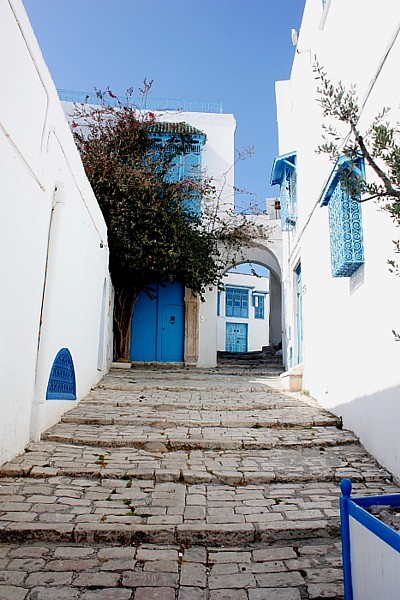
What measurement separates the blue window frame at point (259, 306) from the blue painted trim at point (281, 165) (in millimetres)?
11791

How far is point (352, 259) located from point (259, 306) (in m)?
18.1

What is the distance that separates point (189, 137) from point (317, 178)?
6671 mm

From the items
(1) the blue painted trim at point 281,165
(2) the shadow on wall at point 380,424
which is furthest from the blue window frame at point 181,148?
(2) the shadow on wall at point 380,424

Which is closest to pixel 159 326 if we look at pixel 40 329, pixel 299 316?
pixel 299 316

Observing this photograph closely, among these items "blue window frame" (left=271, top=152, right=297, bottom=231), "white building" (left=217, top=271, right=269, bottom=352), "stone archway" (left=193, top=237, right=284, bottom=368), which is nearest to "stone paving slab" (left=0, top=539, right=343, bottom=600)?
"blue window frame" (left=271, top=152, right=297, bottom=231)

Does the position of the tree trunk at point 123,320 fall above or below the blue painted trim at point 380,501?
above

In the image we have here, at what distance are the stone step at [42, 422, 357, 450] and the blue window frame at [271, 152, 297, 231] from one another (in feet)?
18.3

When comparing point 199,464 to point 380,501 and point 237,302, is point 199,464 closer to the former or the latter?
point 380,501

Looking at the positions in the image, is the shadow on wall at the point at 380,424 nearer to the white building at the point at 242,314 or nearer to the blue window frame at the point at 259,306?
the white building at the point at 242,314

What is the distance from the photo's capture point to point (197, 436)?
192 inches

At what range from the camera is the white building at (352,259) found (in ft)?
12.9

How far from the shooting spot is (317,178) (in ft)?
22.9

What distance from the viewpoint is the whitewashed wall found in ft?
12.0

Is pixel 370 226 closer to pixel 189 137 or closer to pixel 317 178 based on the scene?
pixel 317 178
